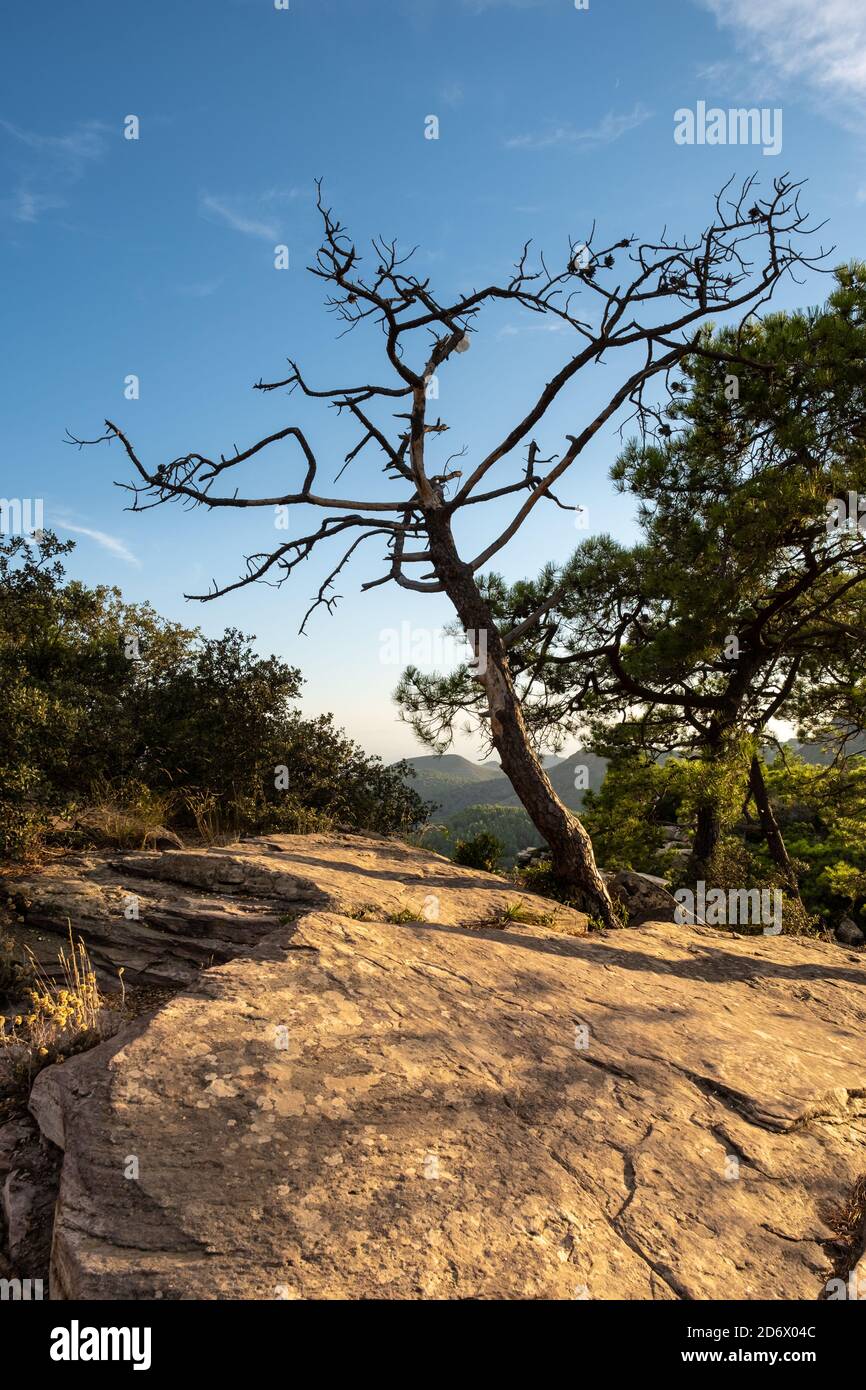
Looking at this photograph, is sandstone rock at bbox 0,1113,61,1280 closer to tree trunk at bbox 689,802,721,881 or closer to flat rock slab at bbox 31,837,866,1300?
flat rock slab at bbox 31,837,866,1300

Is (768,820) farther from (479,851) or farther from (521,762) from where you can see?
(521,762)

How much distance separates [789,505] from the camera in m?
A: 9.70

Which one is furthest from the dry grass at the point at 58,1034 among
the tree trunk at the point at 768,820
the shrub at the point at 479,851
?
the tree trunk at the point at 768,820

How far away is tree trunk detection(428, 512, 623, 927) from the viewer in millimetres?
9195

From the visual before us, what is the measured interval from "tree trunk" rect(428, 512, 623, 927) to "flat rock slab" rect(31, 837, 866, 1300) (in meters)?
3.27

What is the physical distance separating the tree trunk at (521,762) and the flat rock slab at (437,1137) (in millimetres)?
3274

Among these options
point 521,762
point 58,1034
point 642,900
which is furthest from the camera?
point 642,900

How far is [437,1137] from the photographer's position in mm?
3555

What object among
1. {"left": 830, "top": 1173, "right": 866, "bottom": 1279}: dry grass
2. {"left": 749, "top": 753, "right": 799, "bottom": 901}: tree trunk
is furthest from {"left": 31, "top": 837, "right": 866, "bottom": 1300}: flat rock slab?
{"left": 749, "top": 753, "right": 799, "bottom": 901}: tree trunk

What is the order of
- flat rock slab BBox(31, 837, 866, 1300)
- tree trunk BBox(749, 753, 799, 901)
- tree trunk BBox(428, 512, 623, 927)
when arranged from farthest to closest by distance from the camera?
tree trunk BBox(749, 753, 799, 901) < tree trunk BBox(428, 512, 623, 927) < flat rock slab BBox(31, 837, 866, 1300)

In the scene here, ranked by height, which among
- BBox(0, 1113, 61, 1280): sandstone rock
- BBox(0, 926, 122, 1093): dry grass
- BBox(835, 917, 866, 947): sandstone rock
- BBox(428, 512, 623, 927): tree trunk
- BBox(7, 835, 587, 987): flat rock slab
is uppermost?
BBox(428, 512, 623, 927): tree trunk

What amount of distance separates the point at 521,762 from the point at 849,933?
11567mm

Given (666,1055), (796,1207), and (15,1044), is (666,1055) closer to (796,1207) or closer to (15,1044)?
(796,1207)

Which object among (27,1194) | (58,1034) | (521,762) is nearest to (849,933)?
(521,762)
